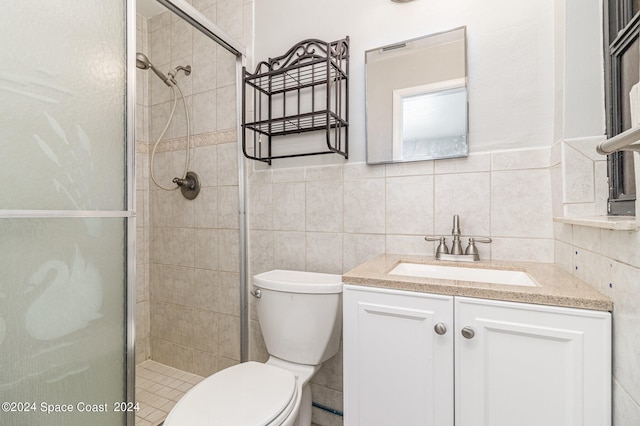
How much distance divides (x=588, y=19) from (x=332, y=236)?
1.19 meters

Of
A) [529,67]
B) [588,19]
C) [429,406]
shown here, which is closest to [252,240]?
[429,406]

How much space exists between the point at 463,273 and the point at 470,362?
40cm

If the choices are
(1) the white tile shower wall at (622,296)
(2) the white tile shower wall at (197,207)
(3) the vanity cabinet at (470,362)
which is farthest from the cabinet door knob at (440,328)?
(2) the white tile shower wall at (197,207)

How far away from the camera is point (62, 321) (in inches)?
34.2

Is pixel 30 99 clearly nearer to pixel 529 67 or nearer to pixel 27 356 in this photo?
pixel 27 356

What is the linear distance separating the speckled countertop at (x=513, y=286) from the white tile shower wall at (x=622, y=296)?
0.12 feet

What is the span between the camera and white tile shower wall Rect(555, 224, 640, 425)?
568 millimetres

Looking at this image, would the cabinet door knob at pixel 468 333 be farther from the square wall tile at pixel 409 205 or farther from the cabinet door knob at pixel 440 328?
the square wall tile at pixel 409 205

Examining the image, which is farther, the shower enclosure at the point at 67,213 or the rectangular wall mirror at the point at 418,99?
the rectangular wall mirror at the point at 418,99

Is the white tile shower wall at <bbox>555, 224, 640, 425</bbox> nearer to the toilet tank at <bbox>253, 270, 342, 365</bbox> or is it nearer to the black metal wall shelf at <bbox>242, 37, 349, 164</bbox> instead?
the toilet tank at <bbox>253, 270, 342, 365</bbox>

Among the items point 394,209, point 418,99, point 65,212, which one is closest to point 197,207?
point 65,212

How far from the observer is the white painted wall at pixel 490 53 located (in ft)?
3.57

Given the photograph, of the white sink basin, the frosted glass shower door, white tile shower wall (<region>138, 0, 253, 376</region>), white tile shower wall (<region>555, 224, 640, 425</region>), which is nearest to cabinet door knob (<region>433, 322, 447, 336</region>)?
the white sink basin

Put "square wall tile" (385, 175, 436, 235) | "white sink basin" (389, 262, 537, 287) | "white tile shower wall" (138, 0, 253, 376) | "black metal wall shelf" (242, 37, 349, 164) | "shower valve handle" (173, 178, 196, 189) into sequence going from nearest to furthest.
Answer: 1. "white sink basin" (389, 262, 537, 287)
2. "square wall tile" (385, 175, 436, 235)
3. "black metal wall shelf" (242, 37, 349, 164)
4. "white tile shower wall" (138, 0, 253, 376)
5. "shower valve handle" (173, 178, 196, 189)
